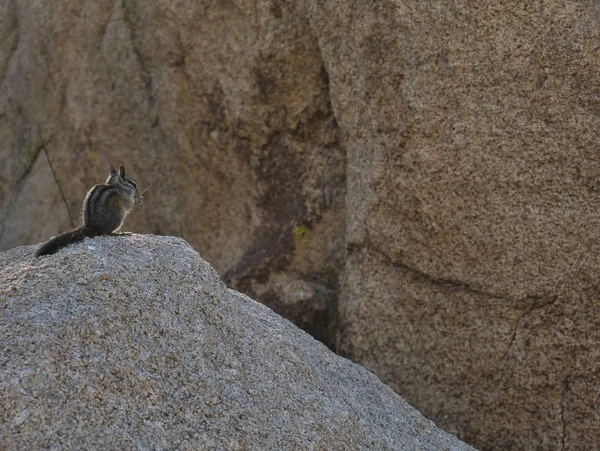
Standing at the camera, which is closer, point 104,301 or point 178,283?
point 104,301

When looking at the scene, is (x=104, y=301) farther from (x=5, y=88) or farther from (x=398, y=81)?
(x=5, y=88)

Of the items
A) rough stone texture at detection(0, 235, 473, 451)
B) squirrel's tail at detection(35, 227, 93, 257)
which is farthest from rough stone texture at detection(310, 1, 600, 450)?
squirrel's tail at detection(35, 227, 93, 257)

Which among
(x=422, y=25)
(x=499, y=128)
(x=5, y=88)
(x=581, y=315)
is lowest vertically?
(x=5, y=88)

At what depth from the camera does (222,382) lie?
530 cm

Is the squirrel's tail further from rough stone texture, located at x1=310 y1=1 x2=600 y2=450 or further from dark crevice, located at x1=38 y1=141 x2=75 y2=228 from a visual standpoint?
dark crevice, located at x1=38 y1=141 x2=75 y2=228

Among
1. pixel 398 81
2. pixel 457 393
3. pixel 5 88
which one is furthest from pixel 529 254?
pixel 5 88

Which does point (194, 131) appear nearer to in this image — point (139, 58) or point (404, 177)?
point (139, 58)

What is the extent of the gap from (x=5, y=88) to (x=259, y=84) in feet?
13.4

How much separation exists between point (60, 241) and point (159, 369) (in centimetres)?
131

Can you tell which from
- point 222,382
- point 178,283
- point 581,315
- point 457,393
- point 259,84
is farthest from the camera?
point 259,84

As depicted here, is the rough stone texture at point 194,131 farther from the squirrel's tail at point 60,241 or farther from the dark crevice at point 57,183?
the squirrel's tail at point 60,241

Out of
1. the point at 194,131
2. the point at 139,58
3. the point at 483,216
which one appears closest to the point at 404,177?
the point at 483,216

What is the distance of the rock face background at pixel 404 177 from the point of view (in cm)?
659

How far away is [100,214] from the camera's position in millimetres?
6336
